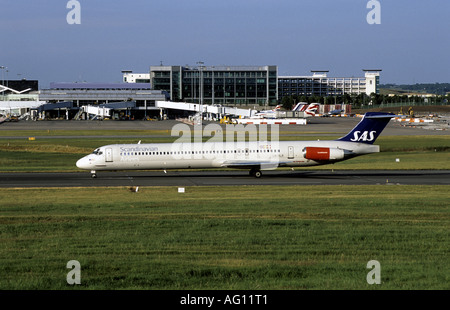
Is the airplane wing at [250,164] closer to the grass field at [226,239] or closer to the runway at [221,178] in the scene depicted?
the runway at [221,178]

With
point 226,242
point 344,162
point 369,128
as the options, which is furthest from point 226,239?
point 344,162

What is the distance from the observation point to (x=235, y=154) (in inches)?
1880

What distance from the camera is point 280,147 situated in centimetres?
4778

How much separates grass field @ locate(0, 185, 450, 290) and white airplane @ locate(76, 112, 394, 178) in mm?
14692

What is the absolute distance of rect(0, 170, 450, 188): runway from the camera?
44.3 metres

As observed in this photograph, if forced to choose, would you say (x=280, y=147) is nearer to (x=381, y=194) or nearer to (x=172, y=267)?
(x=381, y=194)

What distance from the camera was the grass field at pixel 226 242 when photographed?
14.5 metres

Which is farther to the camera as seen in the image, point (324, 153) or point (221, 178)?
point (221, 178)

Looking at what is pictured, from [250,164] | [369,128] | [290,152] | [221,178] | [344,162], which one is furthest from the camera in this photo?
[344,162]

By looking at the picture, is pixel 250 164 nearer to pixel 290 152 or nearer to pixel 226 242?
pixel 290 152

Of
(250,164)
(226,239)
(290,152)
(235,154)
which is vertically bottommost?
(250,164)

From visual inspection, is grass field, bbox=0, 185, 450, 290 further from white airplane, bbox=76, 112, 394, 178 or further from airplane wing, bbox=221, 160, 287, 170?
white airplane, bbox=76, 112, 394, 178

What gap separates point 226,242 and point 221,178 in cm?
2916
